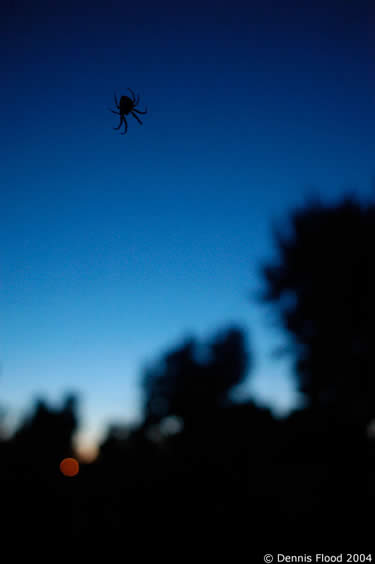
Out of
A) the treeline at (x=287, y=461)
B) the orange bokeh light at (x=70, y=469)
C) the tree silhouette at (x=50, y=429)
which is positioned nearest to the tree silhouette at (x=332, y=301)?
the treeline at (x=287, y=461)

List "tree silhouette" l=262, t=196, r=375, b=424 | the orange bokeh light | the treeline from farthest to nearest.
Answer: the orange bokeh light, "tree silhouette" l=262, t=196, r=375, b=424, the treeline

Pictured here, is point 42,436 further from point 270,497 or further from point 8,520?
point 270,497

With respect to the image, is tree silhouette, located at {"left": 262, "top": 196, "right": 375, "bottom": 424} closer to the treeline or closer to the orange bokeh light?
the treeline

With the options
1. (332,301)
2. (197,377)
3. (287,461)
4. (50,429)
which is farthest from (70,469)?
(50,429)

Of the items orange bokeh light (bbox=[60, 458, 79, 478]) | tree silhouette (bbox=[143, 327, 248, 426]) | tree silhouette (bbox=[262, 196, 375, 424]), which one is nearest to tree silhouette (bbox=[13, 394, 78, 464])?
orange bokeh light (bbox=[60, 458, 79, 478])

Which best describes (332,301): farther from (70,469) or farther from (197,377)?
(70,469)

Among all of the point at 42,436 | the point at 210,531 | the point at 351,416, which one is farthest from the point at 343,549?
the point at 42,436
